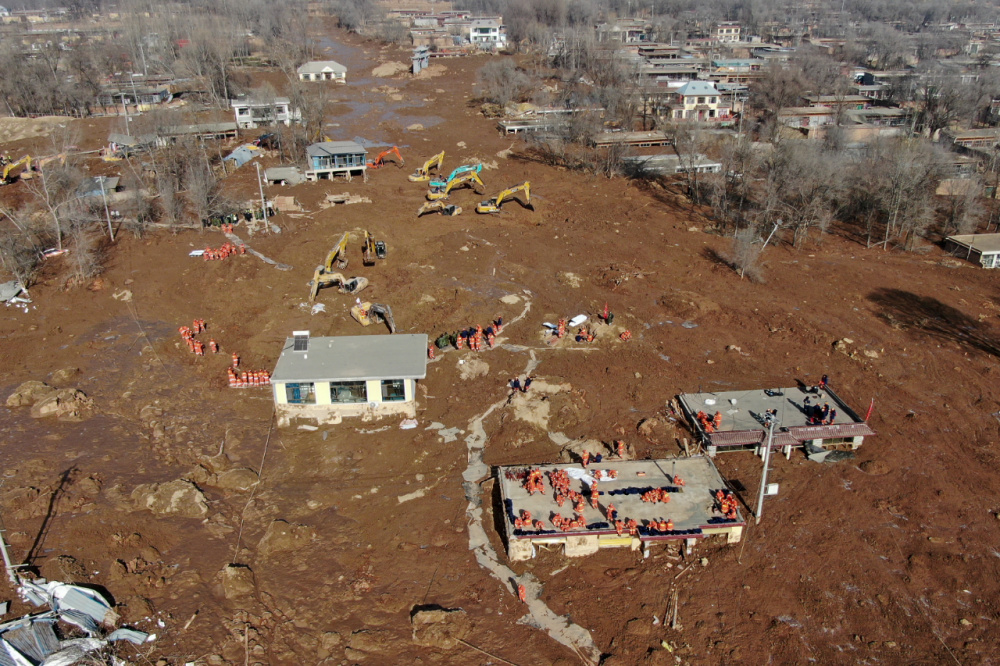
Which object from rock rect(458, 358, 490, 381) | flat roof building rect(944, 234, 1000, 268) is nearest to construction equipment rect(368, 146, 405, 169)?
rock rect(458, 358, 490, 381)

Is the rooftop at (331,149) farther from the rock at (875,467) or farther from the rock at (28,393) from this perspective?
the rock at (875,467)

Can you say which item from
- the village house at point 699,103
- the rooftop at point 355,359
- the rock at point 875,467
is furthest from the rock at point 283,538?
the village house at point 699,103

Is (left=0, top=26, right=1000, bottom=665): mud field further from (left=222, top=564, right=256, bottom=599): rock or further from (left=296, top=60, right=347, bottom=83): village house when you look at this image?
(left=296, top=60, right=347, bottom=83): village house

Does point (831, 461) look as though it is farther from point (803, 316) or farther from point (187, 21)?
point (187, 21)

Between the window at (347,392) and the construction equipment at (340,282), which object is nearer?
the window at (347,392)

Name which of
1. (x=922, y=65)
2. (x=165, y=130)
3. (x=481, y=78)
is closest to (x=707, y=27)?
(x=922, y=65)

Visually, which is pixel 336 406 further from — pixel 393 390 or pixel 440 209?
pixel 440 209
